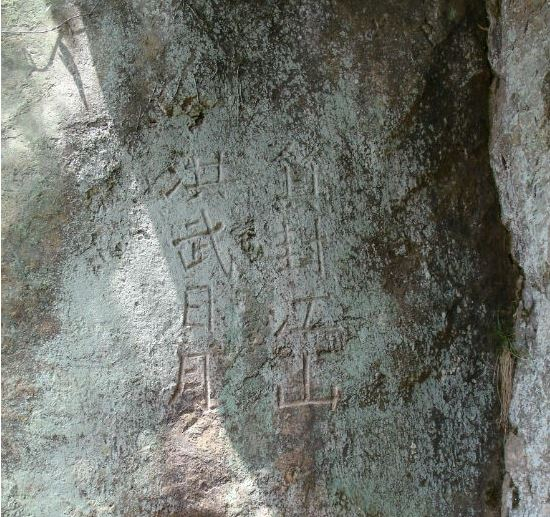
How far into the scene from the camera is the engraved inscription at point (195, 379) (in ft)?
6.77

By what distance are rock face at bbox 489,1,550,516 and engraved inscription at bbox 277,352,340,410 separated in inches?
23.1

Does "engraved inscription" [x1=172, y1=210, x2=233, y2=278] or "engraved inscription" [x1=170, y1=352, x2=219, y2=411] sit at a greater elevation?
"engraved inscription" [x1=172, y1=210, x2=233, y2=278]

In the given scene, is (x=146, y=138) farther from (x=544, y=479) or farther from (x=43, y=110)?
(x=544, y=479)

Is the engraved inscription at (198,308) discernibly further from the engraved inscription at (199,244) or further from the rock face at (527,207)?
the rock face at (527,207)

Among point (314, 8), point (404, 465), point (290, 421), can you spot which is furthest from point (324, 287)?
point (314, 8)

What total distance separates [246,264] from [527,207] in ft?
2.86

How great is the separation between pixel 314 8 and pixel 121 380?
120 centimetres

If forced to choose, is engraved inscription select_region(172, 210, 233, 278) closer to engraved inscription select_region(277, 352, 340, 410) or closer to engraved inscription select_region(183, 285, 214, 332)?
engraved inscription select_region(183, 285, 214, 332)

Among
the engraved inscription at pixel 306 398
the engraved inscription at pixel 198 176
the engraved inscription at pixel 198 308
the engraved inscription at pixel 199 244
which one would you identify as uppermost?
the engraved inscription at pixel 198 176

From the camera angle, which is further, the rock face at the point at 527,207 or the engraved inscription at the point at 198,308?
the rock face at the point at 527,207

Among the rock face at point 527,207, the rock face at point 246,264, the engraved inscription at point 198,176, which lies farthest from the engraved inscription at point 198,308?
the rock face at point 527,207

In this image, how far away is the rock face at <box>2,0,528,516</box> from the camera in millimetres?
2023

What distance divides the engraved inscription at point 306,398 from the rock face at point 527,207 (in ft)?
1.92

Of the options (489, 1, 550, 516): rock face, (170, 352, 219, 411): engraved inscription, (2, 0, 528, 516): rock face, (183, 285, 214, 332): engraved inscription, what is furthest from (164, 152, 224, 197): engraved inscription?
(489, 1, 550, 516): rock face
